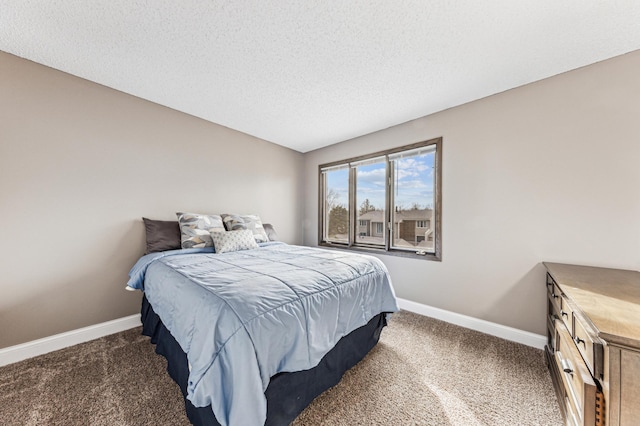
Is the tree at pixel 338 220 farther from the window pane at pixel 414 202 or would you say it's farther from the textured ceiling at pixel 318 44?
the textured ceiling at pixel 318 44

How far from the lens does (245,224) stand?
2.94 m

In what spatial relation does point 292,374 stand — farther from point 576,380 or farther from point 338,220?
point 338,220

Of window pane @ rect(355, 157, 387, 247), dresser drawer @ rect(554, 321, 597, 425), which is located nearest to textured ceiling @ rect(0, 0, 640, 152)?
window pane @ rect(355, 157, 387, 247)

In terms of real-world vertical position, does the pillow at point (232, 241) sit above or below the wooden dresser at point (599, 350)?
above

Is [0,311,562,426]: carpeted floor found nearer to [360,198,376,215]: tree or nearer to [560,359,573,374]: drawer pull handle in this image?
[560,359,573,374]: drawer pull handle

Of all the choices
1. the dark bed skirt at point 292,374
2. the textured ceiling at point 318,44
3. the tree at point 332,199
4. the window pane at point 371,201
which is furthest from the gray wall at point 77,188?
the window pane at point 371,201

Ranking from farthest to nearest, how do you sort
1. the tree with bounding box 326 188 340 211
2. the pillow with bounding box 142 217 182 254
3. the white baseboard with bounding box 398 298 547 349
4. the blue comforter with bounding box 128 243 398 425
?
1. the tree with bounding box 326 188 340 211
2. the pillow with bounding box 142 217 182 254
3. the white baseboard with bounding box 398 298 547 349
4. the blue comforter with bounding box 128 243 398 425

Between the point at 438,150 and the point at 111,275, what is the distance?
3.71m

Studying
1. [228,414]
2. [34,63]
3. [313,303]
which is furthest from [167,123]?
[228,414]

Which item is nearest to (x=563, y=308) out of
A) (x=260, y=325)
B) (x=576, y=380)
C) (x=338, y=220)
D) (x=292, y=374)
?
(x=576, y=380)

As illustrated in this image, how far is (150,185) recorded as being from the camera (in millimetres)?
2576

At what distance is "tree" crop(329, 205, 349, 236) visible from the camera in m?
3.82

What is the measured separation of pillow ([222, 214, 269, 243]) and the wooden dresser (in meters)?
2.72

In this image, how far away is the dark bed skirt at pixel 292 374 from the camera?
117cm
